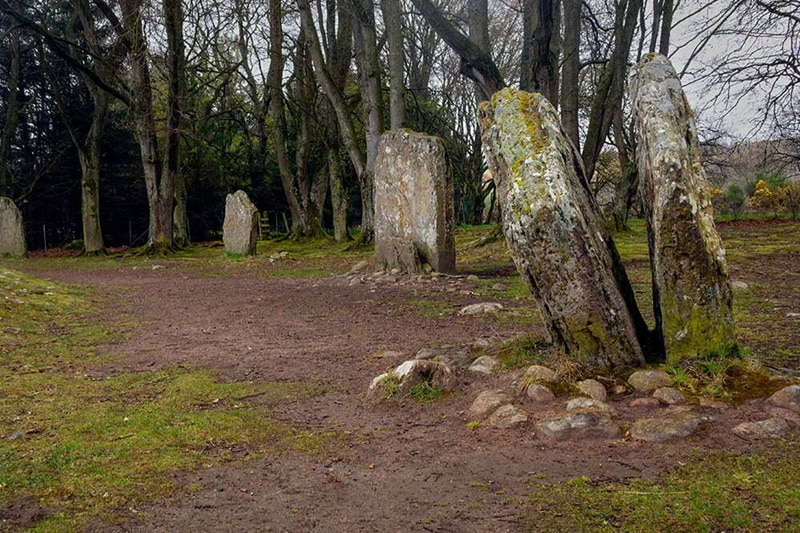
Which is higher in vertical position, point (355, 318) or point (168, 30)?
point (168, 30)

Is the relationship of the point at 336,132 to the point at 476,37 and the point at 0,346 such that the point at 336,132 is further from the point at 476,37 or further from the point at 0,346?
the point at 0,346

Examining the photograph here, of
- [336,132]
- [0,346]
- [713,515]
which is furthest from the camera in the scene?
[336,132]

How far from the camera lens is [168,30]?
1752 centimetres

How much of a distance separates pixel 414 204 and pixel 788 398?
300 inches

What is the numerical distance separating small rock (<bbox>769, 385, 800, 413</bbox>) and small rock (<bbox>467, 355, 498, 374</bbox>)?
1.80 meters

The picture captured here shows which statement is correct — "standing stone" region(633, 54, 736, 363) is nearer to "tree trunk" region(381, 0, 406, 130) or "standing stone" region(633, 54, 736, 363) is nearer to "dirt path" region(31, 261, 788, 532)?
"dirt path" region(31, 261, 788, 532)

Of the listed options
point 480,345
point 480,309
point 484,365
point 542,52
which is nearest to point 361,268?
point 480,309

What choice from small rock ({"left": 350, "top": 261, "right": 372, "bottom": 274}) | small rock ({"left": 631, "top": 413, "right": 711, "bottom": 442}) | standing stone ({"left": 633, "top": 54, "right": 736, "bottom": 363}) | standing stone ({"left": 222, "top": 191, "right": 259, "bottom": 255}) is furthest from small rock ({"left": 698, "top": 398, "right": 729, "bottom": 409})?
standing stone ({"left": 222, "top": 191, "right": 259, "bottom": 255})

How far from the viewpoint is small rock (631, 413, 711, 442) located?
3.44 m

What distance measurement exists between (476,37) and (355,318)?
30.5 feet

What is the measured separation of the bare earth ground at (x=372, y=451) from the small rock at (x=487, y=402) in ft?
0.27

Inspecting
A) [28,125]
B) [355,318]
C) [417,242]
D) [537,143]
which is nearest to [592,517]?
[537,143]

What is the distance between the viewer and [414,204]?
10.8 meters

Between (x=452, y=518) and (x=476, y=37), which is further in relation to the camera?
(x=476, y=37)
